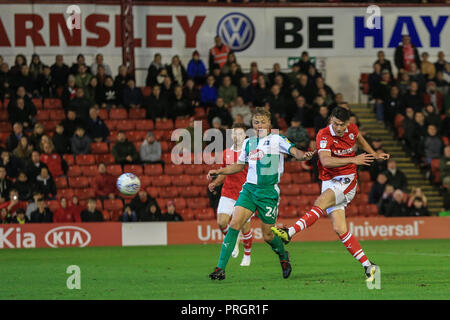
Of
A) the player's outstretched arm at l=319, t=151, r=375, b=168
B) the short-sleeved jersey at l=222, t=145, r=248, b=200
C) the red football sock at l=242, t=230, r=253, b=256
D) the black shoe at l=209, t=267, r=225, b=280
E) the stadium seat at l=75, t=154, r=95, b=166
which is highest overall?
the stadium seat at l=75, t=154, r=95, b=166

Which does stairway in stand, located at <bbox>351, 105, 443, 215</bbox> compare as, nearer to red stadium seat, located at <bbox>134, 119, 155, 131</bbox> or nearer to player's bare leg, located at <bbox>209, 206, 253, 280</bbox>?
red stadium seat, located at <bbox>134, 119, 155, 131</bbox>

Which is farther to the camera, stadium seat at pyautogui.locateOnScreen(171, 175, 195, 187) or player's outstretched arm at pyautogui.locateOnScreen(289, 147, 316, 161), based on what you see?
stadium seat at pyautogui.locateOnScreen(171, 175, 195, 187)

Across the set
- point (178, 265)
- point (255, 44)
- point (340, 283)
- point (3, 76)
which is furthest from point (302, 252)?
point (255, 44)

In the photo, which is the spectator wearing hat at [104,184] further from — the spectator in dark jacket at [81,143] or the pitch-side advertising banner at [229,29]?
the pitch-side advertising banner at [229,29]

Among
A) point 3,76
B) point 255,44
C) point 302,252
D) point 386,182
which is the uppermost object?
point 255,44

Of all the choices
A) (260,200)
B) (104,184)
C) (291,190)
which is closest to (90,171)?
(104,184)

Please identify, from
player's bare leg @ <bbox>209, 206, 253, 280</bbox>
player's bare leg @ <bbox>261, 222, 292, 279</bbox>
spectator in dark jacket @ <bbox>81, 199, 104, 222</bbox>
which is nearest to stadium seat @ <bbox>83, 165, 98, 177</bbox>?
spectator in dark jacket @ <bbox>81, 199, 104, 222</bbox>

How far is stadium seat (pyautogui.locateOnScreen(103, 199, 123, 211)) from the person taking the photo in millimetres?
21453

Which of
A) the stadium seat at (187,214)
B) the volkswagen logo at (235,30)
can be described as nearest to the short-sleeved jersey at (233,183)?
the stadium seat at (187,214)

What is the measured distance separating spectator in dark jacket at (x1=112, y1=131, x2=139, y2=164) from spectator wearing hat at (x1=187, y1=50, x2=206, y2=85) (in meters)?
4.07

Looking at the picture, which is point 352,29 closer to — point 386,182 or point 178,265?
point 386,182

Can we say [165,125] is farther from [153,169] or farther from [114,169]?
[114,169]

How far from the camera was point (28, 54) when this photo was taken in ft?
90.2

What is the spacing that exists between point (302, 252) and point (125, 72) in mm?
9727
